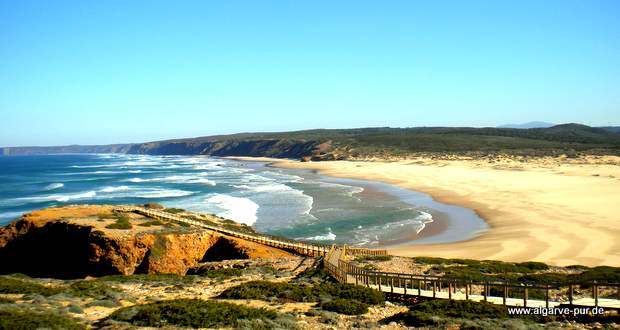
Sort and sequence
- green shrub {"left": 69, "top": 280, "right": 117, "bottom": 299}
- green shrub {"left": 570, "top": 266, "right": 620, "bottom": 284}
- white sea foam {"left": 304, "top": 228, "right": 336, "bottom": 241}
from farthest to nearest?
white sea foam {"left": 304, "top": 228, "right": 336, "bottom": 241}, green shrub {"left": 570, "top": 266, "right": 620, "bottom": 284}, green shrub {"left": 69, "top": 280, "right": 117, "bottom": 299}

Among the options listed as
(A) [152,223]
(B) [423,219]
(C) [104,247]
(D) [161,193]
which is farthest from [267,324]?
(D) [161,193]

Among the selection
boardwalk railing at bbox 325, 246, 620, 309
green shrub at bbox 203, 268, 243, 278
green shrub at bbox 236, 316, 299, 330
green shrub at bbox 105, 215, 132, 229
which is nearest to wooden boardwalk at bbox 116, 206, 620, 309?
boardwalk railing at bbox 325, 246, 620, 309

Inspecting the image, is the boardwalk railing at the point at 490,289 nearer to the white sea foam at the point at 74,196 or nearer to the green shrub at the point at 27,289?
the green shrub at the point at 27,289

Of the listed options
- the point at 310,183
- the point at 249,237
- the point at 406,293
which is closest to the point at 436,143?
the point at 310,183

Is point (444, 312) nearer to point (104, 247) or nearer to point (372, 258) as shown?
point (372, 258)

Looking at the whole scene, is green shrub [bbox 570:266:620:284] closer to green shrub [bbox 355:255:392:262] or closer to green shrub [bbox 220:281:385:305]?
green shrub [bbox 355:255:392:262]

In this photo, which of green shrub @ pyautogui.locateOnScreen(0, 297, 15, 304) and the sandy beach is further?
the sandy beach

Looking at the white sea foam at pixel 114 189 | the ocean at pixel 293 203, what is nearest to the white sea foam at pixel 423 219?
the ocean at pixel 293 203

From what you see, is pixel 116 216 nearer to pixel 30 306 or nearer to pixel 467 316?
pixel 30 306
